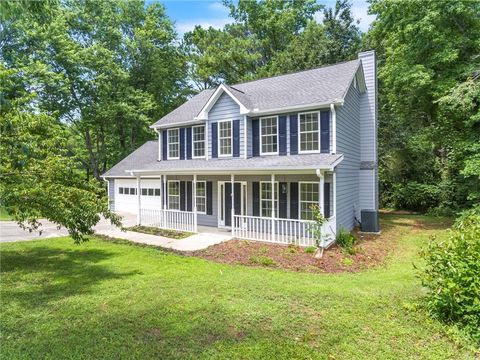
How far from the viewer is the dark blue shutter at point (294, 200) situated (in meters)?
12.6

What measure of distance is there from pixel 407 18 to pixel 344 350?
1795 centimetres

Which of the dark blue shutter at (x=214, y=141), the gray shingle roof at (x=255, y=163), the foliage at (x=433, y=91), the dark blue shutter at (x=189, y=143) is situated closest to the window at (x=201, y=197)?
the gray shingle roof at (x=255, y=163)

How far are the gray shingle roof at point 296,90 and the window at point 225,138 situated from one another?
4.94ft

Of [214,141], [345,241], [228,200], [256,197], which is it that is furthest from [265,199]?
[214,141]

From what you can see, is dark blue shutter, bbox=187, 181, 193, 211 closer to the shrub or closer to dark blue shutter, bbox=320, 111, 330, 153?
dark blue shutter, bbox=320, 111, 330, 153

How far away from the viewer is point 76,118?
2998cm

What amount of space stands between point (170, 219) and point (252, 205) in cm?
406

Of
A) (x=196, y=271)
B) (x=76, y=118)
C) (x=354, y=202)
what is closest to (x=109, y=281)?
(x=196, y=271)

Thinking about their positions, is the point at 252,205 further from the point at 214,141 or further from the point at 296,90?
the point at 296,90

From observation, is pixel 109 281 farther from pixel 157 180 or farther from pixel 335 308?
pixel 157 180

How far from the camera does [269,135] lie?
13695 millimetres

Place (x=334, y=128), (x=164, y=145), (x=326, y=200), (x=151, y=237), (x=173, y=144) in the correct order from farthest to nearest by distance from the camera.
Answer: (x=164, y=145)
(x=173, y=144)
(x=151, y=237)
(x=326, y=200)
(x=334, y=128)

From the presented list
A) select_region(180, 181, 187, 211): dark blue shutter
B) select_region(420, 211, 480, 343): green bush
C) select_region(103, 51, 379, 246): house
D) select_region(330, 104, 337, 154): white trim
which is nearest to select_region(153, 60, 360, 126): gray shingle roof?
select_region(103, 51, 379, 246): house

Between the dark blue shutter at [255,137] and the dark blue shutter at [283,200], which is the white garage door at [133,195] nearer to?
the dark blue shutter at [255,137]
